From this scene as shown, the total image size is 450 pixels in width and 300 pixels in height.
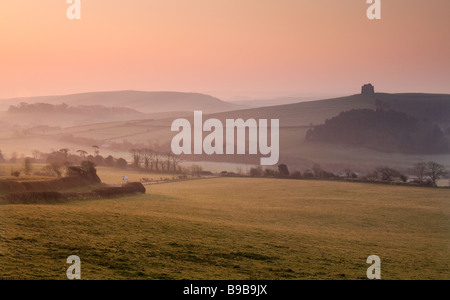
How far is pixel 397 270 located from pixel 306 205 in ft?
56.9

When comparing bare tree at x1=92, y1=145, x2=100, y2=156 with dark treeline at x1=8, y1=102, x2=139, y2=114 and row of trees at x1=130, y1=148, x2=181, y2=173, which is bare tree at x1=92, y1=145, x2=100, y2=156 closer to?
row of trees at x1=130, y1=148, x2=181, y2=173

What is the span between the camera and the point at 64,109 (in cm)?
6278

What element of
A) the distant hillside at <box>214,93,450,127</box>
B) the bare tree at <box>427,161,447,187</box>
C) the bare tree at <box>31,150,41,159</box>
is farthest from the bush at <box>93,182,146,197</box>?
the distant hillside at <box>214,93,450,127</box>

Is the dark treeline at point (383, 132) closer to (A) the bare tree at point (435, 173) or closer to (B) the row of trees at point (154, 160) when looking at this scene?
(A) the bare tree at point (435, 173)

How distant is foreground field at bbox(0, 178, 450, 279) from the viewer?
50.2 feet

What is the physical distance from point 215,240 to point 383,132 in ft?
218

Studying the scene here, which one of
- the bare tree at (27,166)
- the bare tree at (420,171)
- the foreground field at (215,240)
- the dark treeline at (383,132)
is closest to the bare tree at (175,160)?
the foreground field at (215,240)

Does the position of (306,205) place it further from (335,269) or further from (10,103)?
(10,103)

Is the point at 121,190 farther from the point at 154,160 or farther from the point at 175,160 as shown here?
the point at 175,160

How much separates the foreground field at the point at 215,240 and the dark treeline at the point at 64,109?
3030 cm

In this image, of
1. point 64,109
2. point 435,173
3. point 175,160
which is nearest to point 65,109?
point 64,109

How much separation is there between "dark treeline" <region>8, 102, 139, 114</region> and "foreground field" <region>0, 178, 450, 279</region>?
99.4ft
